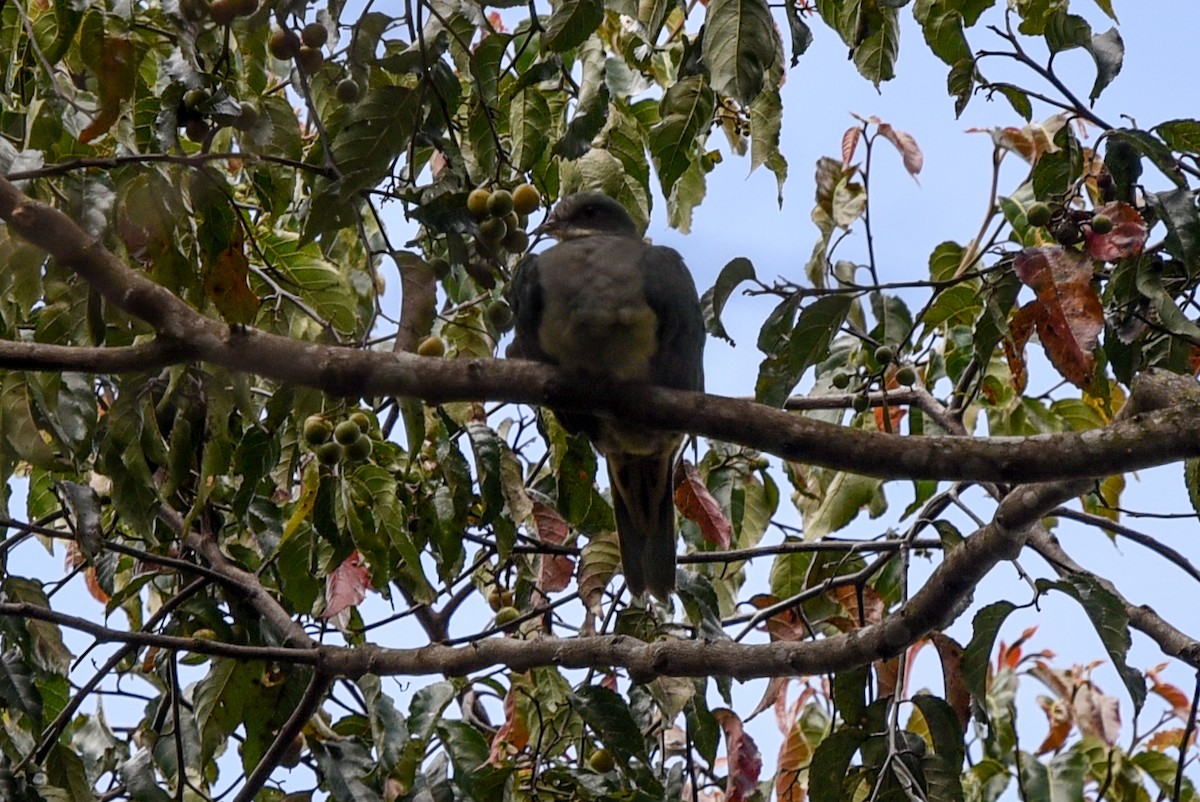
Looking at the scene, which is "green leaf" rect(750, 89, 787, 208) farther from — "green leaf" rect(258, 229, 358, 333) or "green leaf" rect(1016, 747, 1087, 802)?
"green leaf" rect(1016, 747, 1087, 802)

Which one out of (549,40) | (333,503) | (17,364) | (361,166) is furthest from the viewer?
(333,503)

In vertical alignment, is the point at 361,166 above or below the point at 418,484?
above

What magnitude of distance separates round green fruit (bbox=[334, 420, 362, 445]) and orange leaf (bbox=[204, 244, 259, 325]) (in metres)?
0.33

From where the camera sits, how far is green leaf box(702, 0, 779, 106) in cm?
220

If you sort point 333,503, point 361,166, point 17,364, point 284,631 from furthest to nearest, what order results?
1. point 284,631
2. point 333,503
3. point 361,166
4. point 17,364

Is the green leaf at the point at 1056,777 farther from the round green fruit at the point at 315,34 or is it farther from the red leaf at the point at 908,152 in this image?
the round green fruit at the point at 315,34

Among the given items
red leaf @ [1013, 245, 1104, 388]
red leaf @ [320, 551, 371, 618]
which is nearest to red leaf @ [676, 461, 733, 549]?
red leaf @ [320, 551, 371, 618]

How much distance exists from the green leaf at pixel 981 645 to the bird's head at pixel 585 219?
1434 mm

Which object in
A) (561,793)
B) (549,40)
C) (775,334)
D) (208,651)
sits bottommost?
(561,793)

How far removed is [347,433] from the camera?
8.63 ft

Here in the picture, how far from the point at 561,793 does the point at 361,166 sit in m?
1.40

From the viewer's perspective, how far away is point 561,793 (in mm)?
2738

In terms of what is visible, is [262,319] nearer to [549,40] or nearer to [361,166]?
[361,166]

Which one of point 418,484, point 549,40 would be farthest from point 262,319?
Result: point 549,40
